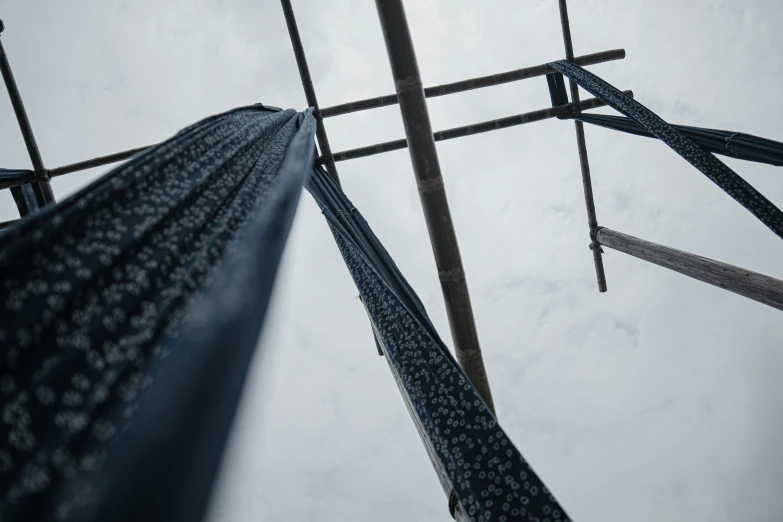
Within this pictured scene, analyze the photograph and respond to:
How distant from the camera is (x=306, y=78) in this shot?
149 inches

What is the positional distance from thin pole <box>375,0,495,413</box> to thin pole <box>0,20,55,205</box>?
11.6ft

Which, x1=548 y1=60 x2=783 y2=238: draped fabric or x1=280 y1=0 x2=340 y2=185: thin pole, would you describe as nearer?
x1=548 y1=60 x2=783 y2=238: draped fabric

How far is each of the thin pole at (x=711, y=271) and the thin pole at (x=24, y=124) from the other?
19.0 ft

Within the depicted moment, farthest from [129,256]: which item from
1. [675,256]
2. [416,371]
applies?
[675,256]

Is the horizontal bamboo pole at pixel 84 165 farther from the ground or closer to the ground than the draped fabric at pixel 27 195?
farther from the ground

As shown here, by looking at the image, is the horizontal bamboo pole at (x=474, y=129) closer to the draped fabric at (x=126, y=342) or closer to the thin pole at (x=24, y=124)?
the thin pole at (x=24, y=124)

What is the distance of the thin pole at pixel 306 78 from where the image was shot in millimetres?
3625

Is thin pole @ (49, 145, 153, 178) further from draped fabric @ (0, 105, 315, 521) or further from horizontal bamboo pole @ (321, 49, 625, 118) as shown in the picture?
draped fabric @ (0, 105, 315, 521)

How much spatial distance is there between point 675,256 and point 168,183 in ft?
13.5

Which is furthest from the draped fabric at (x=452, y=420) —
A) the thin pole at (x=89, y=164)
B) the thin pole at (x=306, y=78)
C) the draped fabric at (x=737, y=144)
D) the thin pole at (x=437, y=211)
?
the thin pole at (x=89, y=164)

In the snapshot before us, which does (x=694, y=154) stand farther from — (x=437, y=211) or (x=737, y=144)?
(x=437, y=211)

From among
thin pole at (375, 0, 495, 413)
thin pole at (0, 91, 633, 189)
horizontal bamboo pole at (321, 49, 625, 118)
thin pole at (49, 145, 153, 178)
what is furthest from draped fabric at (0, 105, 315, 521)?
thin pole at (49, 145, 153, 178)

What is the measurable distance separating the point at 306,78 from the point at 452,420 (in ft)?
10.5

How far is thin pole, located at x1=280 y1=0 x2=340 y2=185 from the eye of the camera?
3625 millimetres
